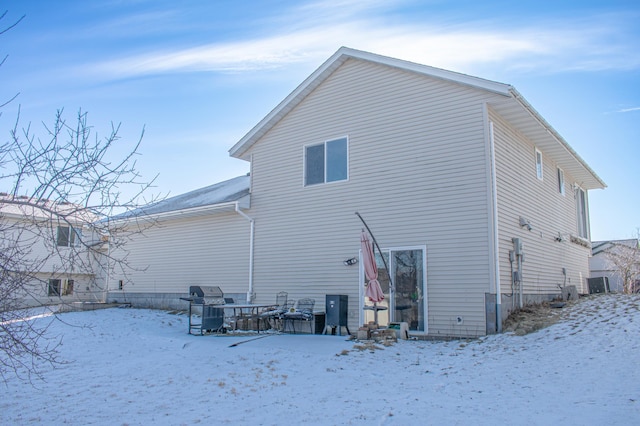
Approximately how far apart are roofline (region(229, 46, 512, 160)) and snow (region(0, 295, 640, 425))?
200 inches

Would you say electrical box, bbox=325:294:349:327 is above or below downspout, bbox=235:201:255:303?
below

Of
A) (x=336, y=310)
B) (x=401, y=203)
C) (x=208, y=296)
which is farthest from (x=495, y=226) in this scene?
(x=208, y=296)

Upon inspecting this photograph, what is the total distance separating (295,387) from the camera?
22.8 feet

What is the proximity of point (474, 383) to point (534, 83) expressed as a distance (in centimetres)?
874

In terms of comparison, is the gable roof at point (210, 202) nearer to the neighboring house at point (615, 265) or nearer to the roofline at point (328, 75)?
the roofline at point (328, 75)

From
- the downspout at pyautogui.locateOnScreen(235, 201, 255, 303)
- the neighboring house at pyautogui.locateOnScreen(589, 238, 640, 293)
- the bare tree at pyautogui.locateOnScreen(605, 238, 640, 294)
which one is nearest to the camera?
the downspout at pyautogui.locateOnScreen(235, 201, 255, 303)

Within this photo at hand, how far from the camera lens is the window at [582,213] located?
1805 centimetres

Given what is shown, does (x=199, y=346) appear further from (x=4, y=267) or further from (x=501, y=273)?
(x=501, y=273)

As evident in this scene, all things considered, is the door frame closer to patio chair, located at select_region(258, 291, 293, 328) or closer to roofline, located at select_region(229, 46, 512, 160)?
patio chair, located at select_region(258, 291, 293, 328)

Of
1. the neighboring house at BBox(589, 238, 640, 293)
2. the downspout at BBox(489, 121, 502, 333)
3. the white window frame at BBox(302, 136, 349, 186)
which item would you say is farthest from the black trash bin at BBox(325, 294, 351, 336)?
the neighboring house at BBox(589, 238, 640, 293)

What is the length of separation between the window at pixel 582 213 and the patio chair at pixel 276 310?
1077 cm

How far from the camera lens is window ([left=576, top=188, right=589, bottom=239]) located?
59.2 feet

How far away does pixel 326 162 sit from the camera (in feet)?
43.2

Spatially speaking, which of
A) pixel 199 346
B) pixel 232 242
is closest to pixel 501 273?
pixel 199 346
